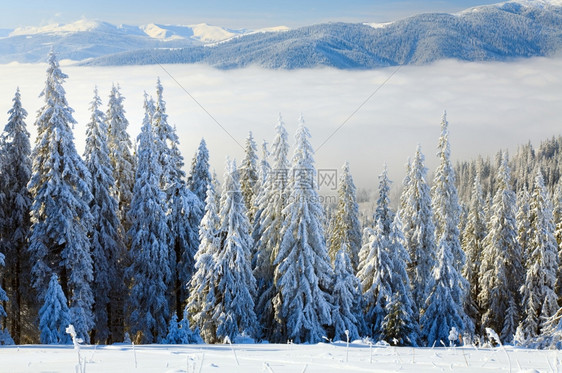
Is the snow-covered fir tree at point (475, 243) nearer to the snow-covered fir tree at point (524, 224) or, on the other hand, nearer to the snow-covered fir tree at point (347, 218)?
the snow-covered fir tree at point (524, 224)

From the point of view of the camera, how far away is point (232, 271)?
26.4 metres

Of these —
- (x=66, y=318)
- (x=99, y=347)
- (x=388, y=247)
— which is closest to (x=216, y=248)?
(x=66, y=318)

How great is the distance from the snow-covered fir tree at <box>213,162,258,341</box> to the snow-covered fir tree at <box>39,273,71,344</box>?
739 centimetres

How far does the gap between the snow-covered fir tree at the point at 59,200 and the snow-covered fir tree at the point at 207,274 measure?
556 cm

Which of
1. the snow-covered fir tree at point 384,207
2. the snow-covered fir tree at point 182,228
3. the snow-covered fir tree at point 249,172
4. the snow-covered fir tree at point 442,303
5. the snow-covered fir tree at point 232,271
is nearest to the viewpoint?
the snow-covered fir tree at point 232,271

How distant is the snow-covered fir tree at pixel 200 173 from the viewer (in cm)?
3572

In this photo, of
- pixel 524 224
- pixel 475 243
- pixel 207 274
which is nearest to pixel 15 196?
pixel 207 274

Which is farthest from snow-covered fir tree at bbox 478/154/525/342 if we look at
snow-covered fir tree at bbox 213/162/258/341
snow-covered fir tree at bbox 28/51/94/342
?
snow-covered fir tree at bbox 28/51/94/342

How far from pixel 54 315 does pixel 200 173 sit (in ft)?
51.2

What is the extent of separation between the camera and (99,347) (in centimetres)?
877

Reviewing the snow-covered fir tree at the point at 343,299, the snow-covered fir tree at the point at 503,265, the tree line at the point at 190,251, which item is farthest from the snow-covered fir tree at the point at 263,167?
the snow-covered fir tree at the point at 503,265

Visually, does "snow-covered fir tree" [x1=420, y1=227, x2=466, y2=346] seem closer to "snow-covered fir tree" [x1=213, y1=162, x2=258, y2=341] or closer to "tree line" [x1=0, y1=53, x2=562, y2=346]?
"tree line" [x1=0, y1=53, x2=562, y2=346]

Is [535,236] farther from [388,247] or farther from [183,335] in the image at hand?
[183,335]

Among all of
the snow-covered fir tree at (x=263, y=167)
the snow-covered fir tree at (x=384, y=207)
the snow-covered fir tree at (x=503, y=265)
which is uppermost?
the snow-covered fir tree at (x=263, y=167)
